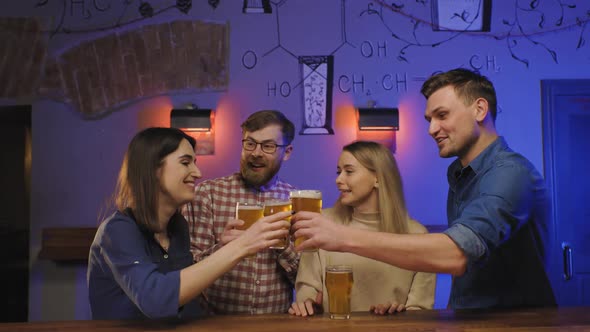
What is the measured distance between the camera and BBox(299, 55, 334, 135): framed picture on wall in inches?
172

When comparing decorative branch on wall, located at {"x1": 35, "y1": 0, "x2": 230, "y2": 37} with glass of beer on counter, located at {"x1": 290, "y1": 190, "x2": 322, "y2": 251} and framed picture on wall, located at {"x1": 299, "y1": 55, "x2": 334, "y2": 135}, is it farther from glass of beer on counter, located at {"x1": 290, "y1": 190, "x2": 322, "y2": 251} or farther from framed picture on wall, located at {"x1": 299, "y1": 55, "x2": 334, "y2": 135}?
glass of beer on counter, located at {"x1": 290, "y1": 190, "x2": 322, "y2": 251}

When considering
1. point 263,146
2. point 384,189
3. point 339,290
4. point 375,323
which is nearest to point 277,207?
point 339,290

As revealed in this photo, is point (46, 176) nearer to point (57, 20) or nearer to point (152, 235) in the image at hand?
point (57, 20)

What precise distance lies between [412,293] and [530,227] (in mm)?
608

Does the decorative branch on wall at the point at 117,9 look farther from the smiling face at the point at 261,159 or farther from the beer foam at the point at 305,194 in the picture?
the beer foam at the point at 305,194

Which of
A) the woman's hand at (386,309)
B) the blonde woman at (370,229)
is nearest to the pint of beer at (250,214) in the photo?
the blonde woman at (370,229)

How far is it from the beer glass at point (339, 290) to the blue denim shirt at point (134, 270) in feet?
1.75

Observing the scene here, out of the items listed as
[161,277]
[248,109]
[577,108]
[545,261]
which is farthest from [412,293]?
[577,108]

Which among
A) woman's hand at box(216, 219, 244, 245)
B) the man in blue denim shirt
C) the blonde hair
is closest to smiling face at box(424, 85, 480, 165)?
the man in blue denim shirt

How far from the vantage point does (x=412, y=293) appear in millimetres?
2324

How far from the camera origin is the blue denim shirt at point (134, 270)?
1.76m

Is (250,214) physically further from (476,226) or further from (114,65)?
(114,65)

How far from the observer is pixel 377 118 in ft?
14.0

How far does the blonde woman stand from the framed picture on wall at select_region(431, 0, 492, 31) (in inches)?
87.3
